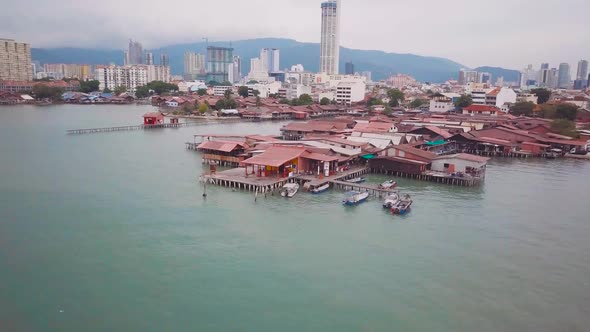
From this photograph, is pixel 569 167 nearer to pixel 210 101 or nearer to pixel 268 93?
pixel 210 101

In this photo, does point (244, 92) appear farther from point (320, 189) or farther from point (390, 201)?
point (390, 201)

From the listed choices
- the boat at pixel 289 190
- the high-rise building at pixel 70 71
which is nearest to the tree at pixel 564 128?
the boat at pixel 289 190

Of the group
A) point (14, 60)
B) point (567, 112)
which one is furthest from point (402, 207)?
point (14, 60)

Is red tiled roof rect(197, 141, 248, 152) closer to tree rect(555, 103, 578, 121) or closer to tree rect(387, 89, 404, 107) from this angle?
tree rect(555, 103, 578, 121)

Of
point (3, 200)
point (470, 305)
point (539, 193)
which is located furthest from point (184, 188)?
point (539, 193)

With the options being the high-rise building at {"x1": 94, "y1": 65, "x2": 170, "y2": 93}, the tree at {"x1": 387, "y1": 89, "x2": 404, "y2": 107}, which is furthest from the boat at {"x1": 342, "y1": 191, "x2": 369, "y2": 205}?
the high-rise building at {"x1": 94, "y1": 65, "x2": 170, "y2": 93}

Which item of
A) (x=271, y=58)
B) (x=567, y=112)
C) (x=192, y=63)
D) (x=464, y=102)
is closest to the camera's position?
(x=567, y=112)

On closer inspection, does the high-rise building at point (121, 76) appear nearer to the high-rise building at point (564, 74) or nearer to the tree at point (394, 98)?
the tree at point (394, 98)
